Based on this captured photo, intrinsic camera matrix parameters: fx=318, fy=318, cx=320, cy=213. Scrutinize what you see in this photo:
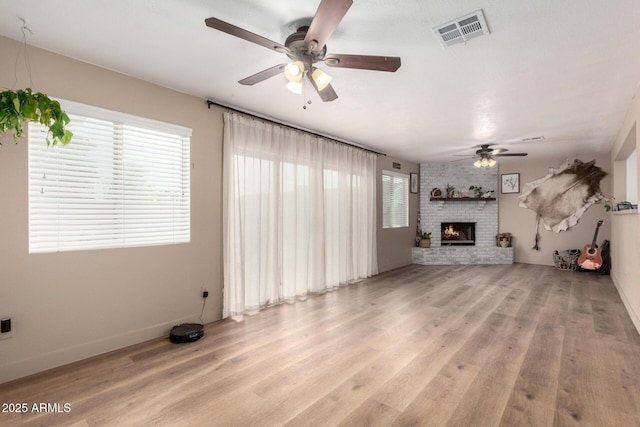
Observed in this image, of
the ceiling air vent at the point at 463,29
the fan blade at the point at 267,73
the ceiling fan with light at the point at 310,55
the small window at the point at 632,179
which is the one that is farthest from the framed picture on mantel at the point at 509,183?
the fan blade at the point at 267,73

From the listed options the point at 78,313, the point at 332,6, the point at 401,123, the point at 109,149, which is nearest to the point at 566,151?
the point at 401,123

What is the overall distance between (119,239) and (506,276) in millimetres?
6314

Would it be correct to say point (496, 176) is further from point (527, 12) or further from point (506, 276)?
point (527, 12)

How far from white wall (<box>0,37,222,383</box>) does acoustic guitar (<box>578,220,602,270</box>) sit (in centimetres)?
680

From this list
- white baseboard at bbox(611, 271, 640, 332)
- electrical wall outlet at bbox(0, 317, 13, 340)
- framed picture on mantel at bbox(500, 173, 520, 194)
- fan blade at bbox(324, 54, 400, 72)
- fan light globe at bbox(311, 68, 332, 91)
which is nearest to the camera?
fan blade at bbox(324, 54, 400, 72)

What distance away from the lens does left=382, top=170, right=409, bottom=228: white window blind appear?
6.70m

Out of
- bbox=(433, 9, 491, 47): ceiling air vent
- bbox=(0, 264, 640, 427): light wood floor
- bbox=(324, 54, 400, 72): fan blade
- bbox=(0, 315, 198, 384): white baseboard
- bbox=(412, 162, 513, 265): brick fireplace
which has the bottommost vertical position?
bbox=(0, 264, 640, 427): light wood floor

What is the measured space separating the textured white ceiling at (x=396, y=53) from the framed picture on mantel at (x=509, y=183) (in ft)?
11.7

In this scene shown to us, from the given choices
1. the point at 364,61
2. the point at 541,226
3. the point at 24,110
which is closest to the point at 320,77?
the point at 364,61

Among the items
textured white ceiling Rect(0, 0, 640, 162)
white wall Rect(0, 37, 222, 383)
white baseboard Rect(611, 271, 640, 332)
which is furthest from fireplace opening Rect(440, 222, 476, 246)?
white wall Rect(0, 37, 222, 383)

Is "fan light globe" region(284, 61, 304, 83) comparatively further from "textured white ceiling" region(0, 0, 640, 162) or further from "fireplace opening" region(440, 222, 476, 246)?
"fireplace opening" region(440, 222, 476, 246)

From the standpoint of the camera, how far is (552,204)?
7207 millimetres

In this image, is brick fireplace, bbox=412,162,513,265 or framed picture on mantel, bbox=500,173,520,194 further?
brick fireplace, bbox=412,162,513,265

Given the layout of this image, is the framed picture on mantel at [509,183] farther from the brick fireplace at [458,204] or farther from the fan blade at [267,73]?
the fan blade at [267,73]
